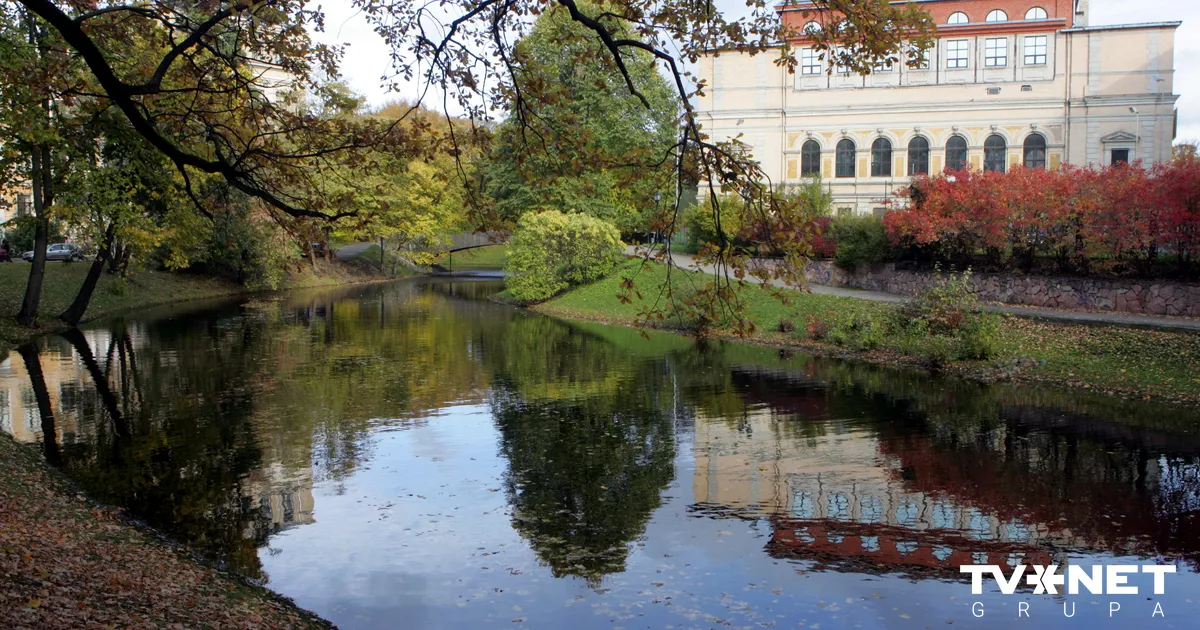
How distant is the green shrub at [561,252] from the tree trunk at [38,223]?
19.7 meters

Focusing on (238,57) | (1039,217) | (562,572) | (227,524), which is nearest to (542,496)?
(562,572)

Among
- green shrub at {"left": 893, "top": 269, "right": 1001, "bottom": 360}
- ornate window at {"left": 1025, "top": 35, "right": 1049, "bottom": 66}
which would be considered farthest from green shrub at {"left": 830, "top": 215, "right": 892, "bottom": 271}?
ornate window at {"left": 1025, "top": 35, "right": 1049, "bottom": 66}

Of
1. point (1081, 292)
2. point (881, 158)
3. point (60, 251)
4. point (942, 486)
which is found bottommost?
point (942, 486)

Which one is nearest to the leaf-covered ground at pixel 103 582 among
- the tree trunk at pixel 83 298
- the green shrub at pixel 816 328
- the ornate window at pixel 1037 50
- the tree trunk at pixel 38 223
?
the tree trunk at pixel 38 223

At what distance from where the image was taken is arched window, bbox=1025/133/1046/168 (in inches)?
2076

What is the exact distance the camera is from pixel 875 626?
800 centimetres

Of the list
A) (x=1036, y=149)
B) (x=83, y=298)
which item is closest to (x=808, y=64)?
(x=1036, y=149)

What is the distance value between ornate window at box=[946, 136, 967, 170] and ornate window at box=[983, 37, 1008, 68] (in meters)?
4.35

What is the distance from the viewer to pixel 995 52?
174ft

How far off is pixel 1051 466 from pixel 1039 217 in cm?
1841

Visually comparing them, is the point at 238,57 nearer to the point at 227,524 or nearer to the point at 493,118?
the point at 493,118

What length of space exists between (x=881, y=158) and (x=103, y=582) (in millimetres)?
53221

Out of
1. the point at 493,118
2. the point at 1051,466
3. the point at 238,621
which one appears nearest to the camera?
the point at 238,621

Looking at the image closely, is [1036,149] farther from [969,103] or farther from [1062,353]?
[1062,353]
